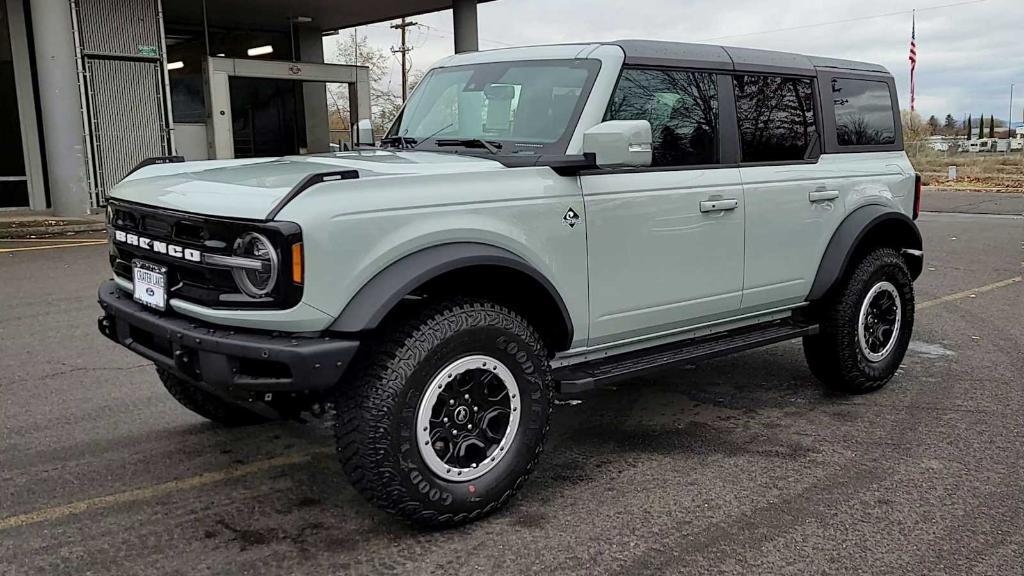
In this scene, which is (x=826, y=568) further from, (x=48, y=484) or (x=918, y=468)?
(x=48, y=484)

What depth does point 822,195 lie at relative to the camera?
486cm

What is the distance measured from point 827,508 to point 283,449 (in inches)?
101

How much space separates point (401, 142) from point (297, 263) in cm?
185

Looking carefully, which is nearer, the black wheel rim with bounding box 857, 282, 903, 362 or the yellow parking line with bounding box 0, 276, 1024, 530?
the yellow parking line with bounding box 0, 276, 1024, 530

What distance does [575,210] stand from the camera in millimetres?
3734

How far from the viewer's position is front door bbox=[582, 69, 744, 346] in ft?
12.8

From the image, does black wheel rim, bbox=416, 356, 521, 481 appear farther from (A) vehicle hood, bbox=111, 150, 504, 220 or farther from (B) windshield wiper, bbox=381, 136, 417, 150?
(B) windshield wiper, bbox=381, 136, 417, 150

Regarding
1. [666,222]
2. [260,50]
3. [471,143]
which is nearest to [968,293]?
[666,222]

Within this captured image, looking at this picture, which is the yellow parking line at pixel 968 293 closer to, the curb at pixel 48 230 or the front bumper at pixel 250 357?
the front bumper at pixel 250 357

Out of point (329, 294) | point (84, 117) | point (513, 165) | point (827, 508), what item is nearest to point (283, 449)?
point (329, 294)

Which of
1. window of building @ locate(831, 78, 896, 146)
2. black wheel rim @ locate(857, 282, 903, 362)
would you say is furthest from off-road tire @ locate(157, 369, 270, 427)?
window of building @ locate(831, 78, 896, 146)

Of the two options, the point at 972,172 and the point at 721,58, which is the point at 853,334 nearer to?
A: the point at 721,58

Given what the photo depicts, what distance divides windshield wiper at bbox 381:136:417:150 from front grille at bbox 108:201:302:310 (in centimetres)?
147

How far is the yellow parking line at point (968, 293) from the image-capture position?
8.20 m
